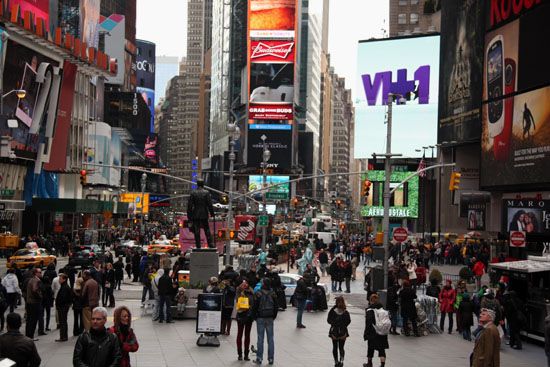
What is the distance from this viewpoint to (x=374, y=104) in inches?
4114

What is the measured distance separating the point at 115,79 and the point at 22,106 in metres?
77.7

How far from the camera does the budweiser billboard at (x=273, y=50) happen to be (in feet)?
503

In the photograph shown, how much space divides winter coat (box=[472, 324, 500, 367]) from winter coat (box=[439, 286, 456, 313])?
12999 millimetres

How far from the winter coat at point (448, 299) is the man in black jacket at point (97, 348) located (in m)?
17.0

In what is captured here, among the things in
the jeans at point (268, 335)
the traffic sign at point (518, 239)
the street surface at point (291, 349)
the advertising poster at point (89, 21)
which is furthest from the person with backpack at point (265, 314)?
the advertising poster at point (89, 21)

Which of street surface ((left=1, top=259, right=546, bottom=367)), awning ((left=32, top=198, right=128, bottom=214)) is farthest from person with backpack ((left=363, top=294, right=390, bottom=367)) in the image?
awning ((left=32, top=198, right=128, bottom=214))

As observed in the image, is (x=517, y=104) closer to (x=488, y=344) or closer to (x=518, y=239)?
Answer: (x=518, y=239)

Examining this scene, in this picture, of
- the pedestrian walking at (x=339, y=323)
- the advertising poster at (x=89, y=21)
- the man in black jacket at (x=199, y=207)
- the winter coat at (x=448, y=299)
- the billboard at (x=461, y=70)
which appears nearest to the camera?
the pedestrian walking at (x=339, y=323)

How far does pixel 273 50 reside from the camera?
507 ft

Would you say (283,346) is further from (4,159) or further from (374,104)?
(374,104)

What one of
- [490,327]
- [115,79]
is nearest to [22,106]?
→ [490,327]

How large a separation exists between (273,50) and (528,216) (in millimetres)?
116307

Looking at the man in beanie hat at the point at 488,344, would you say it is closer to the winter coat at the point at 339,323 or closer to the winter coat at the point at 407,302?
the winter coat at the point at 339,323

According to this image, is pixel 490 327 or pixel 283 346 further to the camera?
pixel 283 346
